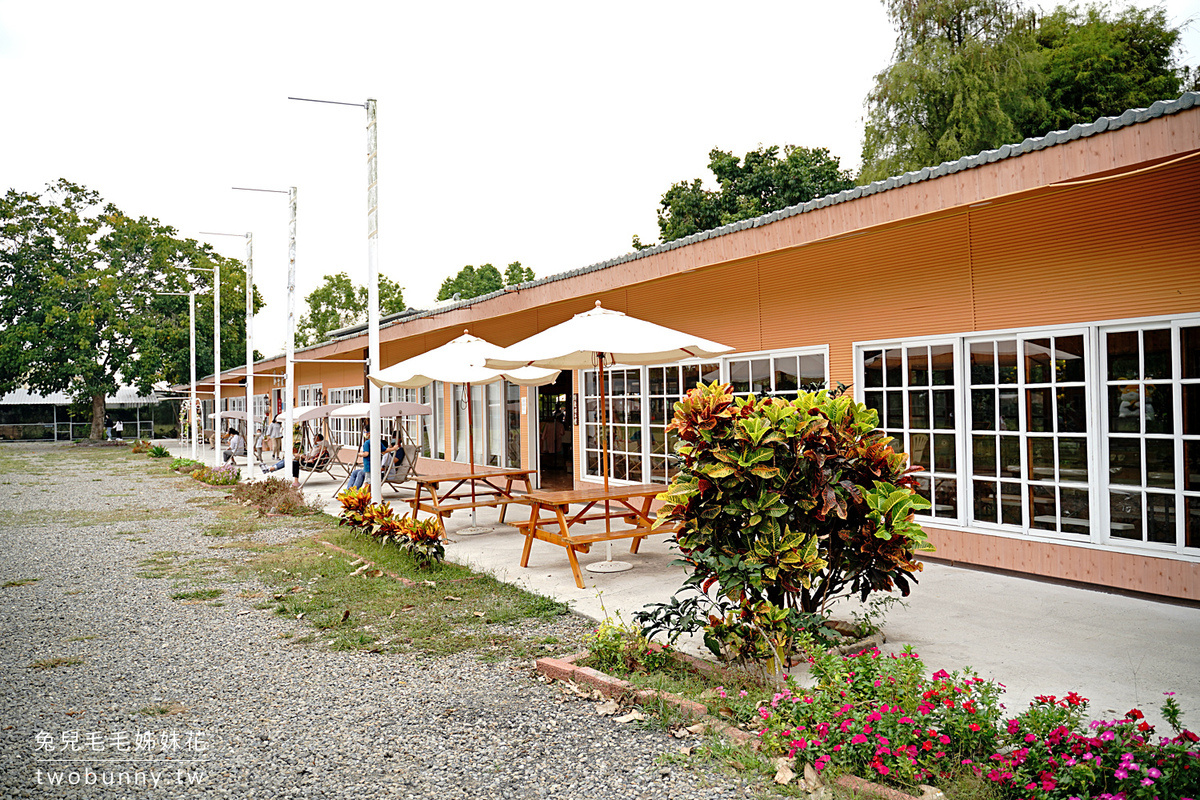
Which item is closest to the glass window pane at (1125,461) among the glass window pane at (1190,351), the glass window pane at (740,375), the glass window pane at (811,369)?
the glass window pane at (1190,351)

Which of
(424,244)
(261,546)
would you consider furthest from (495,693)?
(424,244)

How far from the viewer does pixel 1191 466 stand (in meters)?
5.25

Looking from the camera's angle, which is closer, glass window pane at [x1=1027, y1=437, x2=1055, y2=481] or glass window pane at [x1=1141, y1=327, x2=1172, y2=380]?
glass window pane at [x1=1141, y1=327, x2=1172, y2=380]

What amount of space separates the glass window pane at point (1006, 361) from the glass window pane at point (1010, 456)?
0.44 meters

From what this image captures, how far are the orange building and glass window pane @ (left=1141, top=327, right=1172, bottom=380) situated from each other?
0.04 ft

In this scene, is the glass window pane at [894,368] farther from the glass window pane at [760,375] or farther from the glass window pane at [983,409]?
the glass window pane at [760,375]

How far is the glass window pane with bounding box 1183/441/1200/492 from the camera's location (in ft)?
17.1

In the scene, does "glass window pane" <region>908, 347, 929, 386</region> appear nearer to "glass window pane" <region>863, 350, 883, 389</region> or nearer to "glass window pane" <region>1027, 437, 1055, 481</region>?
"glass window pane" <region>863, 350, 883, 389</region>

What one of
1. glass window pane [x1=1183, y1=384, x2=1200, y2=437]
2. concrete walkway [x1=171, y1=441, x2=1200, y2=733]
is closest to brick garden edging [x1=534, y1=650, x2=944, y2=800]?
concrete walkway [x1=171, y1=441, x2=1200, y2=733]

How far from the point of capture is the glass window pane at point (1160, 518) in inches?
211

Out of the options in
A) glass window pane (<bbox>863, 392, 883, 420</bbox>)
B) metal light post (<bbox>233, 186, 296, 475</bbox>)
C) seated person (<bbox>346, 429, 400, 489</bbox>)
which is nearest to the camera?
glass window pane (<bbox>863, 392, 883, 420</bbox>)

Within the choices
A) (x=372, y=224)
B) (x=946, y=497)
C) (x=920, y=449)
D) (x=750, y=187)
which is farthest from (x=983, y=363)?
(x=750, y=187)

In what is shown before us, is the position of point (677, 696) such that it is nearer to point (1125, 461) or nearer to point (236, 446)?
point (1125, 461)

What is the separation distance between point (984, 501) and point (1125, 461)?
112 centimetres
